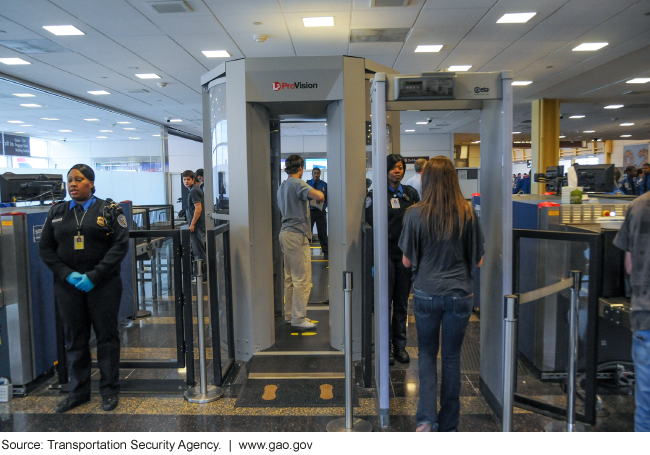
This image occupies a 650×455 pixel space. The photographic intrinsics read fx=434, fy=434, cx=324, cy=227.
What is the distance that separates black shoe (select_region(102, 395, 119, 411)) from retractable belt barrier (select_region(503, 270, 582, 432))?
8.18 feet

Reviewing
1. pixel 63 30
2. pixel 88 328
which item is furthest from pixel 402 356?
pixel 63 30

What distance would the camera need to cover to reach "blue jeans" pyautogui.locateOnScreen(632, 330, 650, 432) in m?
2.04

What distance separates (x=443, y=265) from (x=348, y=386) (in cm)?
91

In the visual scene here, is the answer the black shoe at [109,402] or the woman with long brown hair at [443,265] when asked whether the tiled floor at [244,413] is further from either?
the woman with long brown hair at [443,265]

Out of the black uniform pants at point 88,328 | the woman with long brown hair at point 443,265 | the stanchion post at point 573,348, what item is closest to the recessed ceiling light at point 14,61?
the black uniform pants at point 88,328

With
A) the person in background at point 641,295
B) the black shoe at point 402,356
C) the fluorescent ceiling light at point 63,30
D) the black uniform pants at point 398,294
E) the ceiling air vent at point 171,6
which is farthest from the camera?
the fluorescent ceiling light at point 63,30

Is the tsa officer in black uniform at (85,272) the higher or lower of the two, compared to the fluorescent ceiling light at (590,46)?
lower

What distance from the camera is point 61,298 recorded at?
9.61 feet

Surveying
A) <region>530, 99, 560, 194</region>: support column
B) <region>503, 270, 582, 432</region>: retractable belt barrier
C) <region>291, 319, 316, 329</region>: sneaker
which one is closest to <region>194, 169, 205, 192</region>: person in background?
<region>291, 319, 316, 329</region>: sneaker

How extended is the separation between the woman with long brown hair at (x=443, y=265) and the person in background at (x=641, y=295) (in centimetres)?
70

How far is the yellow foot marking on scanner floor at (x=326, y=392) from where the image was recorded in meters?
3.07

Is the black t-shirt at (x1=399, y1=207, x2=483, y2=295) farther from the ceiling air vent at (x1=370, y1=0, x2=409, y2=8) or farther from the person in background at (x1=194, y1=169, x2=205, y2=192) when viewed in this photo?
the person in background at (x1=194, y1=169, x2=205, y2=192)

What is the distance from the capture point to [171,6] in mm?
5168
